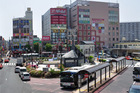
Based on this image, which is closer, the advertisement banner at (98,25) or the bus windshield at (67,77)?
the bus windshield at (67,77)

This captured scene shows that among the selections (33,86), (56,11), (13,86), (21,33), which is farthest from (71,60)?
(21,33)

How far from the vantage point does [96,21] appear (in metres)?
116

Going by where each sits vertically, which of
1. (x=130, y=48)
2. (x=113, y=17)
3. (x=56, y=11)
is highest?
(x=56, y=11)

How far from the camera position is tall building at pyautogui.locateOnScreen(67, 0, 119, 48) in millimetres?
112688

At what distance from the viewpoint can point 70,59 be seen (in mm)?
48219

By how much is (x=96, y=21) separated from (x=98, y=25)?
8.87ft

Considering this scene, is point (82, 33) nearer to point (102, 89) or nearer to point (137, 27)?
point (102, 89)

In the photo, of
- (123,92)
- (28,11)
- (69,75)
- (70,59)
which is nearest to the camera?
(123,92)

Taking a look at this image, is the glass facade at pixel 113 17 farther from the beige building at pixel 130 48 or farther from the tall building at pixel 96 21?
the beige building at pixel 130 48

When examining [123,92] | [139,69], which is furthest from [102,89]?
[139,69]

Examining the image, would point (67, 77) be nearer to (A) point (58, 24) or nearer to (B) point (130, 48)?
(B) point (130, 48)

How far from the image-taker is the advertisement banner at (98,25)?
115 metres

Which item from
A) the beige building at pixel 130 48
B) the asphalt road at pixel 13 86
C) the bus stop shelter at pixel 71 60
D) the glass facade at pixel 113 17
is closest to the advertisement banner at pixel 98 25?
the glass facade at pixel 113 17

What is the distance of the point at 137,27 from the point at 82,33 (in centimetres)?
10710
